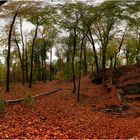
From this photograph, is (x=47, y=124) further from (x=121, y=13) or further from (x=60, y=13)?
(x=121, y=13)

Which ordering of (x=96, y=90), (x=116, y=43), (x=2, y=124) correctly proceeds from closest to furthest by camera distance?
1. (x=2, y=124)
2. (x=96, y=90)
3. (x=116, y=43)

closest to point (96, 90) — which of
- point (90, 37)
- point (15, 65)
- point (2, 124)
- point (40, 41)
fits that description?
point (90, 37)

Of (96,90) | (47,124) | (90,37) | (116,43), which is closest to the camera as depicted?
(47,124)

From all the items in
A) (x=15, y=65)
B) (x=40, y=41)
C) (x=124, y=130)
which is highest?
(x=40, y=41)

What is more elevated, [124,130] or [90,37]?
[90,37]

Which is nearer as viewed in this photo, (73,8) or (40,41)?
(73,8)

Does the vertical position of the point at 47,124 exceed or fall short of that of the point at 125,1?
it falls short

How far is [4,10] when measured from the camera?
86.9ft

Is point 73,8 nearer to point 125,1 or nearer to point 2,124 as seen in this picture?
point 125,1

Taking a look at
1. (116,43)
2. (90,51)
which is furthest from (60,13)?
(90,51)

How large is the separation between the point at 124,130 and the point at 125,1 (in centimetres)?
1793

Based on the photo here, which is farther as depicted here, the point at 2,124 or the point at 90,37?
the point at 90,37

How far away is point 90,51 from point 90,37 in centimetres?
1625

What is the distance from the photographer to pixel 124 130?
12.4 meters
